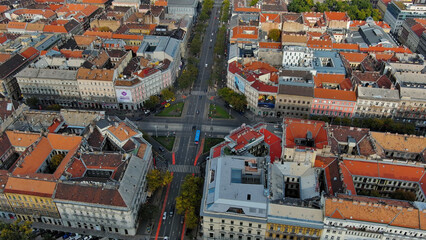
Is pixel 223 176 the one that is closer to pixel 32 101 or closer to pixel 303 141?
pixel 303 141

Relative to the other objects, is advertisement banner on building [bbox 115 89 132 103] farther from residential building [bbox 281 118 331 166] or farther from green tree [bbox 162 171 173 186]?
residential building [bbox 281 118 331 166]

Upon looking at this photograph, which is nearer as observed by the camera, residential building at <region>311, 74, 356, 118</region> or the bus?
the bus

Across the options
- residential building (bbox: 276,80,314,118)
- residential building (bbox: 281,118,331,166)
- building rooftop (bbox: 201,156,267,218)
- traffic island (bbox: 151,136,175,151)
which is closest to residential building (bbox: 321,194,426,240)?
residential building (bbox: 281,118,331,166)

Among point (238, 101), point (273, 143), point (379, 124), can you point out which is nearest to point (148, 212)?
point (273, 143)

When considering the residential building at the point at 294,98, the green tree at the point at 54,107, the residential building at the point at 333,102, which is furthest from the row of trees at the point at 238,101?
the green tree at the point at 54,107

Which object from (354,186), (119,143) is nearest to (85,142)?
(119,143)

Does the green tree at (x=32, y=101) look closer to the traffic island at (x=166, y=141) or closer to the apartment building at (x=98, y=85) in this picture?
the apartment building at (x=98, y=85)

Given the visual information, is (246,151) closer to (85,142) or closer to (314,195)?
(314,195)
